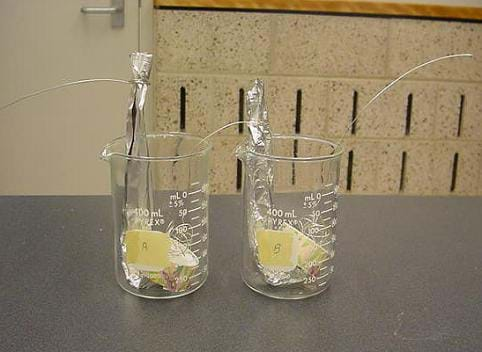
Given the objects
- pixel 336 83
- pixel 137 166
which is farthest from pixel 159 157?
pixel 336 83

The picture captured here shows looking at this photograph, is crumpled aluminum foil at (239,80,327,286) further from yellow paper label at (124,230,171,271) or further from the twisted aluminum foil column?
yellow paper label at (124,230,171,271)

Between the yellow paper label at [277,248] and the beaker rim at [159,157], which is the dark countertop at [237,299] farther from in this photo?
the beaker rim at [159,157]

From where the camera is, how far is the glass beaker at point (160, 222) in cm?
64

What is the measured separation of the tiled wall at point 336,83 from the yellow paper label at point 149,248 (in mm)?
1358

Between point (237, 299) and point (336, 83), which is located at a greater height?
point (336, 83)

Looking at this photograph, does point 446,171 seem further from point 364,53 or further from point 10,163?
point 10,163

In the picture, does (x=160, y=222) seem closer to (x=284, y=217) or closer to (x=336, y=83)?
(x=284, y=217)

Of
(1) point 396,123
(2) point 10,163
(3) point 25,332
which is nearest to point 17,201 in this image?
(3) point 25,332

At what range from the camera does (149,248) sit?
0.63 m

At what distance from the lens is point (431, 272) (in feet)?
2.47

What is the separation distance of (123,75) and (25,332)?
1600 millimetres

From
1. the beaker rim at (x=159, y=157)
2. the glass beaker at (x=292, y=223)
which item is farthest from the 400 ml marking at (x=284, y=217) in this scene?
the beaker rim at (x=159, y=157)

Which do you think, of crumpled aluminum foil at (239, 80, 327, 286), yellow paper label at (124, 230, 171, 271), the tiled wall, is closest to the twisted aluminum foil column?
crumpled aluminum foil at (239, 80, 327, 286)

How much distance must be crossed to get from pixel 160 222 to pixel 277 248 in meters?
0.13
